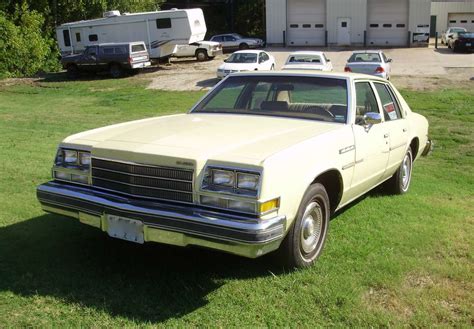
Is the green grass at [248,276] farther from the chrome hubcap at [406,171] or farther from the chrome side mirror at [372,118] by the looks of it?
the chrome side mirror at [372,118]

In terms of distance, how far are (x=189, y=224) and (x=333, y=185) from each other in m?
1.57

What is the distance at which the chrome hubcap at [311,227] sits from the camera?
4.03m

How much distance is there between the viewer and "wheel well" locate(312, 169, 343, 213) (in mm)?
4398

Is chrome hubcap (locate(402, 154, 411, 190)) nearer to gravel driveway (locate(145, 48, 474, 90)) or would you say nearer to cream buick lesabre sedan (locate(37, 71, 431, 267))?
cream buick lesabre sedan (locate(37, 71, 431, 267))

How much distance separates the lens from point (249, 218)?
3469 mm

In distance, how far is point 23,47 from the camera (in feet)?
102

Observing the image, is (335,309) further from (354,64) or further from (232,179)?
(354,64)

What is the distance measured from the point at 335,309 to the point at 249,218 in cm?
85

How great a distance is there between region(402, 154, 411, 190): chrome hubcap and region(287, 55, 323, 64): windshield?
1615 cm

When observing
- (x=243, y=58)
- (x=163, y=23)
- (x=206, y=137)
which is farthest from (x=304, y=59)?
(x=206, y=137)

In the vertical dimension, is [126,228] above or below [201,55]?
above

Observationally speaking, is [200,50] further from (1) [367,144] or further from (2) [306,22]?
(1) [367,144]

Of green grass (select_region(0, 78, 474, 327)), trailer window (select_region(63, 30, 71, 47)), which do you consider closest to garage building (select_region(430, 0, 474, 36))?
trailer window (select_region(63, 30, 71, 47))

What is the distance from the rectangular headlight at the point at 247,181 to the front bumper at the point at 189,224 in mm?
210
